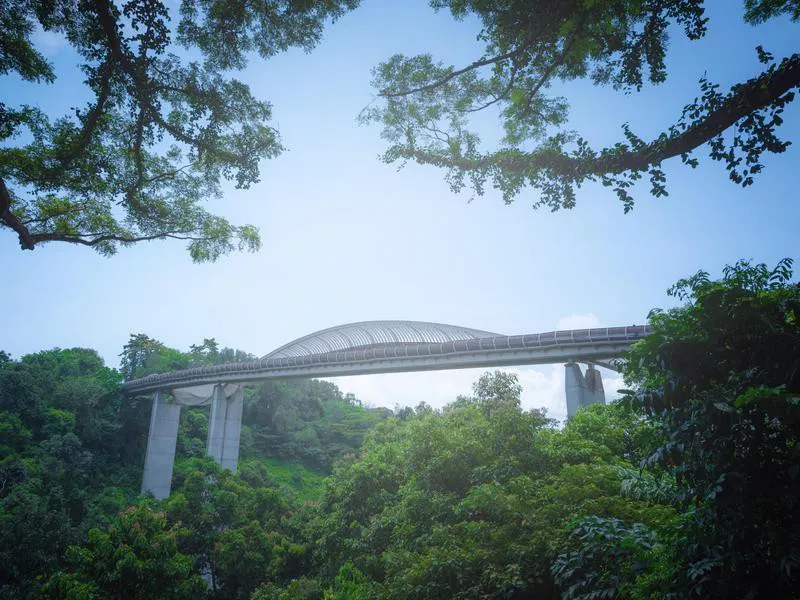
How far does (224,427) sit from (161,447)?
17.6 feet

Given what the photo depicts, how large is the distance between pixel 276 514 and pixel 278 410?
1252 inches

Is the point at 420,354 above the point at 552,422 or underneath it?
above

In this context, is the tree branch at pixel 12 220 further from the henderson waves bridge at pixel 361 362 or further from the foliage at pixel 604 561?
the henderson waves bridge at pixel 361 362

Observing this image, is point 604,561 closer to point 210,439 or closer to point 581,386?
point 581,386

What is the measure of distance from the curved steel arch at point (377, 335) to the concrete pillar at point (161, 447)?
A: 10.1 metres

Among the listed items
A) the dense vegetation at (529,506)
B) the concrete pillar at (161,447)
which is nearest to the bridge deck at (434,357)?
the concrete pillar at (161,447)

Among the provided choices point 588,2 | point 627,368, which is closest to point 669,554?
point 627,368

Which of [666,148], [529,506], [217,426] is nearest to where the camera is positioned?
[666,148]

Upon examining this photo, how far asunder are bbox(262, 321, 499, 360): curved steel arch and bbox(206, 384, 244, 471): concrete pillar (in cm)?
519

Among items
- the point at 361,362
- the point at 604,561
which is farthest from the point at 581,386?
the point at 604,561

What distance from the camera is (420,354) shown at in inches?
1116

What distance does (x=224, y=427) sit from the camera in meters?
37.5

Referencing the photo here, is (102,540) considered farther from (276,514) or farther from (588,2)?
(588,2)

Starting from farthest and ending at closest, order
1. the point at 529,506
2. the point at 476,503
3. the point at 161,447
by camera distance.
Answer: the point at 161,447 → the point at 476,503 → the point at 529,506
